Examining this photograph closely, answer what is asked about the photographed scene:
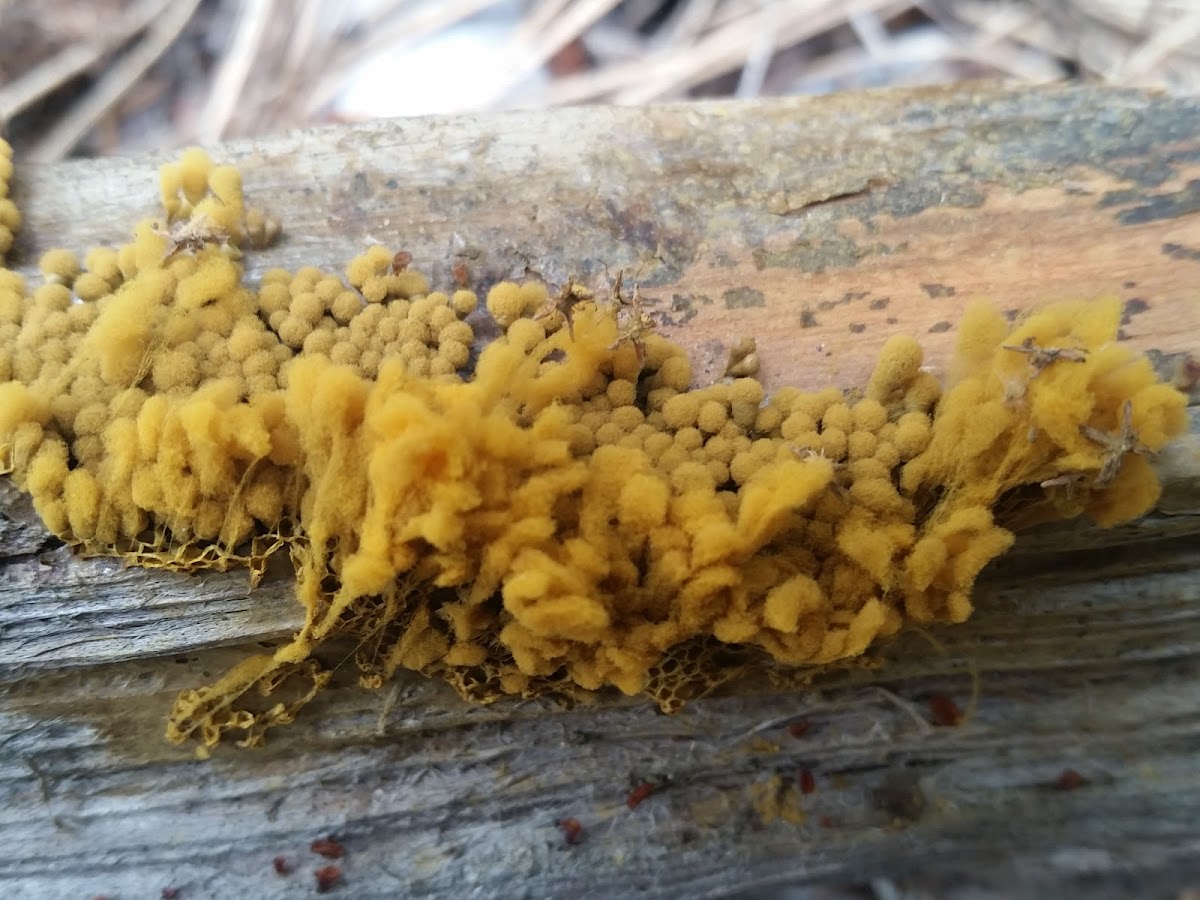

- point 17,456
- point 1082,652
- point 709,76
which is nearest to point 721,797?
point 1082,652

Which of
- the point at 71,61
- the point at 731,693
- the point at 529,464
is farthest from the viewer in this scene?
the point at 71,61

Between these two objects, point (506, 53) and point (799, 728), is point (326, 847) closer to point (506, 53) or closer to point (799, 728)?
point (799, 728)

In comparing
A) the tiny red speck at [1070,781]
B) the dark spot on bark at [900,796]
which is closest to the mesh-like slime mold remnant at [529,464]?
the dark spot on bark at [900,796]

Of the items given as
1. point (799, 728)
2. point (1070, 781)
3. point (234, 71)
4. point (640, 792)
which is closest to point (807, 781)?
point (799, 728)

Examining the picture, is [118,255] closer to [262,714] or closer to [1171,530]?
[262,714]

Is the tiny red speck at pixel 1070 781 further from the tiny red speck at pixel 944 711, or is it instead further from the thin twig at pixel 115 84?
the thin twig at pixel 115 84

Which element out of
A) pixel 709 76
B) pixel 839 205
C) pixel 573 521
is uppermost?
pixel 709 76
